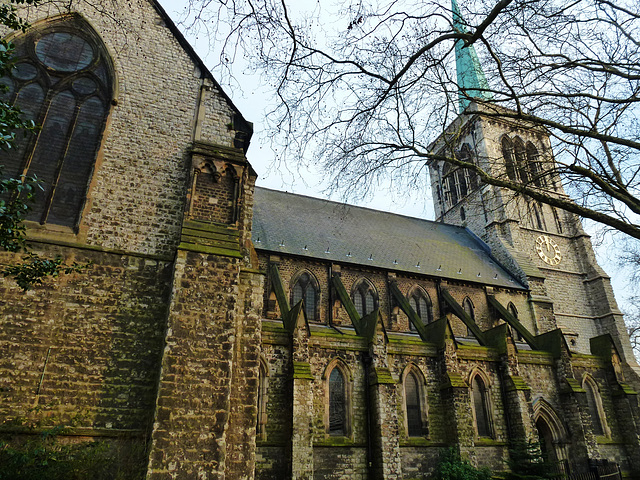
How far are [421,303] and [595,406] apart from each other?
840 cm

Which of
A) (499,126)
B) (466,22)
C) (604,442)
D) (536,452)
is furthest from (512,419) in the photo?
(499,126)

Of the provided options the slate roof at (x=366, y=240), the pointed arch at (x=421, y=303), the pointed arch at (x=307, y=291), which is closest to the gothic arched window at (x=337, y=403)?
the pointed arch at (x=307, y=291)

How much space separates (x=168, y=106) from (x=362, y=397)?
10472 mm

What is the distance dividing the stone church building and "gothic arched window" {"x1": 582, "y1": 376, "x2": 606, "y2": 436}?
8 centimetres

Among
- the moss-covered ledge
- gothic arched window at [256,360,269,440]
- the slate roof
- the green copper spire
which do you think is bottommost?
the moss-covered ledge

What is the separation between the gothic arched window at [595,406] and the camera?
18.5 meters

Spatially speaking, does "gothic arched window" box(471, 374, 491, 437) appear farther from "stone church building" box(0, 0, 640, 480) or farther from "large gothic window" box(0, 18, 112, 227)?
"large gothic window" box(0, 18, 112, 227)

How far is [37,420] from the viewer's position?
723 centimetres

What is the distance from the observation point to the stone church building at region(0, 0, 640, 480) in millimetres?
7652

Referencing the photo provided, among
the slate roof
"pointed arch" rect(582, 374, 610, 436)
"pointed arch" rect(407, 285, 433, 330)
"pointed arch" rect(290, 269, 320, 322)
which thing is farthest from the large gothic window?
"pointed arch" rect(582, 374, 610, 436)

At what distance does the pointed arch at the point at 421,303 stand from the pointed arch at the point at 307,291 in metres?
4.74

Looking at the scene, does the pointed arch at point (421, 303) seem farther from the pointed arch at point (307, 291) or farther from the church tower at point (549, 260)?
the church tower at point (549, 260)

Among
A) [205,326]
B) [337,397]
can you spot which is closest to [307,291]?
[337,397]

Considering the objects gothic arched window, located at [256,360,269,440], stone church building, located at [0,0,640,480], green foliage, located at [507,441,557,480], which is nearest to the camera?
stone church building, located at [0,0,640,480]
